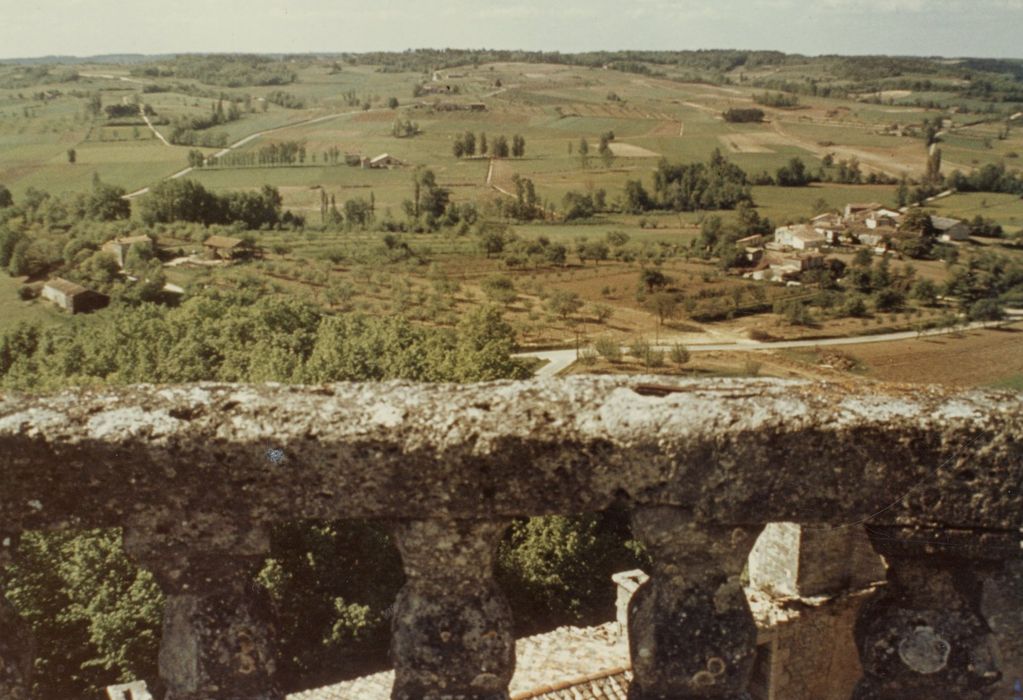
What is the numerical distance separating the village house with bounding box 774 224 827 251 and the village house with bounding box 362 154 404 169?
5069 centimetres

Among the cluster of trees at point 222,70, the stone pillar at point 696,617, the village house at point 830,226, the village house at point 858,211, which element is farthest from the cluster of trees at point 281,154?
the stone pillar at point 696,617

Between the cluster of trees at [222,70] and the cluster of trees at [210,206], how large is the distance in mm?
45778

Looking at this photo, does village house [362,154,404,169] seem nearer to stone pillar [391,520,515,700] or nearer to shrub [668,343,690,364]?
shrub [668,343,690,364]

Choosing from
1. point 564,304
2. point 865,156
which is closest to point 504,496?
point 564,304

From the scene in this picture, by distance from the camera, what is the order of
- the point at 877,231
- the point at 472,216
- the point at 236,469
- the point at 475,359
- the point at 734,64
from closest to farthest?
the point at 236,469, the point at 475,359, the point at 877,231, the point at 472,216, the point at 734,64

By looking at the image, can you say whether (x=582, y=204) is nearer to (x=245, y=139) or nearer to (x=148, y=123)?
(x=245, y=139)

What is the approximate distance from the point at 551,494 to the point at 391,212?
81916 millimetres

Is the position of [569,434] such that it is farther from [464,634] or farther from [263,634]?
[263,634]

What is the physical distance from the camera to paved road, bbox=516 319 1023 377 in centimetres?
4069

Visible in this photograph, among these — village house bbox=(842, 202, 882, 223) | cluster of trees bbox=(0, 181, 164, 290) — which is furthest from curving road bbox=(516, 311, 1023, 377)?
cluster of trees bbox=(0, 181, 164, 290)

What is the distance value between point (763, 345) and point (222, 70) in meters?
110

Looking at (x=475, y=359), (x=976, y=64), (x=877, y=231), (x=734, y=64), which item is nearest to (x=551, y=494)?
(x=475, y=359)

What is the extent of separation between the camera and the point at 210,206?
8006 cm

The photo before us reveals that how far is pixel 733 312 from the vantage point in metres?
51.7
